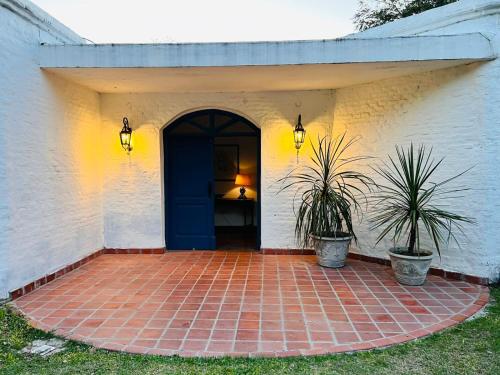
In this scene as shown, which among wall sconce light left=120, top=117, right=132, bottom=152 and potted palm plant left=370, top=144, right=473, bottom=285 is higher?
wall sconce light left=120, top=117, right=132, bottom=152

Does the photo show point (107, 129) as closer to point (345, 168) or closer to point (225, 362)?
point (345, 168)

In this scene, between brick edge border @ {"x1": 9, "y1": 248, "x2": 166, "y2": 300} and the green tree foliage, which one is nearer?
brick edge border @ {"x1": 9, "y1": 248, "x2": 166, "y2": 300}

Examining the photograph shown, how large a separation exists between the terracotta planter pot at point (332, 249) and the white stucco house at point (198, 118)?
24.0 inches

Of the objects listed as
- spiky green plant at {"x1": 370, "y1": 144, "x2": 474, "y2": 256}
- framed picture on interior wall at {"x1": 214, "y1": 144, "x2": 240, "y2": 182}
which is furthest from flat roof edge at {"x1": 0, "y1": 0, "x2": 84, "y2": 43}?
spiky green plant at {"x1": 370, "y1": 144, "x2": 474, "y2": 256}

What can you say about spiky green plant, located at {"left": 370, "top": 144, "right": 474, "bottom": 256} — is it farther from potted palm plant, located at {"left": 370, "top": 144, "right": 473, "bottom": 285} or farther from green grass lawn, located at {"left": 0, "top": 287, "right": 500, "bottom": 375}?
green grass lawn, located at {"left": 0, "top": 287, "right": 500, "bottom": 375}

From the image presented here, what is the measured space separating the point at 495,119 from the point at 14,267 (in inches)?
220

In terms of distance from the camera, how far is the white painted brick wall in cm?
366

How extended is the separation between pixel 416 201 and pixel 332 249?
1.28 m

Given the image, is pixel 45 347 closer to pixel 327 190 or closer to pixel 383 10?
pixel 327 190

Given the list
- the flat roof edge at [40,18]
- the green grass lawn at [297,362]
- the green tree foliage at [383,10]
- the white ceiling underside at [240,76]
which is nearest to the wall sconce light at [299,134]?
the white ceiling underside at [240,76]

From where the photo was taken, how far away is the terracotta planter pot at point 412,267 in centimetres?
401

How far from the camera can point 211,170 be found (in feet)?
19.5

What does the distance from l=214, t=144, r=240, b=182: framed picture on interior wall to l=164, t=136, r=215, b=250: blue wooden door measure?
2.25 m

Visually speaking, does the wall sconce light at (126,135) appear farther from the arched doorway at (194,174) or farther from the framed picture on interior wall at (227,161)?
the framed picture on interior wall at (227,161)
